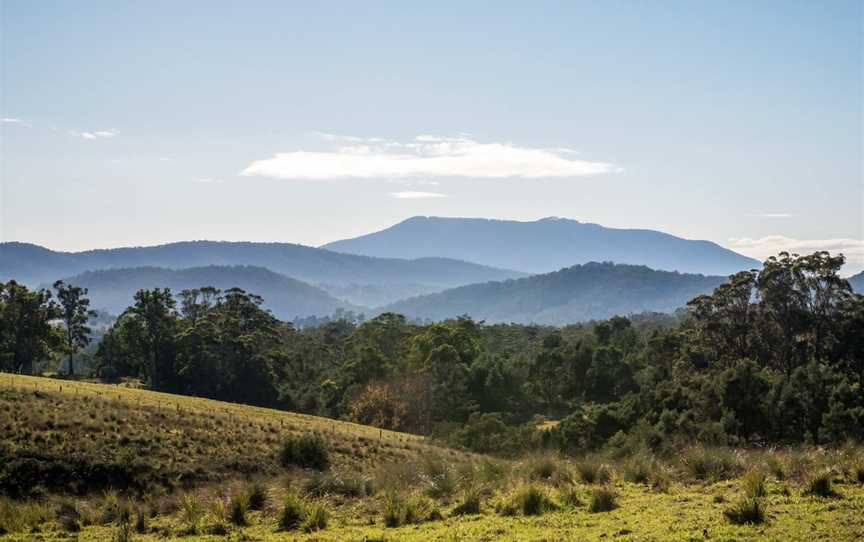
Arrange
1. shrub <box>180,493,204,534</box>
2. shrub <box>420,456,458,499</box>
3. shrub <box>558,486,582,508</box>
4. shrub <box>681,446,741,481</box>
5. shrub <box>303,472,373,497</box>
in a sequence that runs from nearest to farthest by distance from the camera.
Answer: shrub <box>180,493,204,534</box> < shrub <box>558,486,582,508</box> < shrub <box>681,446,741,481</box> < shrub <box>420,456,458,499</box> < shrub <box>303,472,373,497</box>

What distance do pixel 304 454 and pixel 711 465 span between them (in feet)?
57.3

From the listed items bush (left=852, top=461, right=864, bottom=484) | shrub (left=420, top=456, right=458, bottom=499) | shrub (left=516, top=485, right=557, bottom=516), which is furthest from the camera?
shrub (left=420, top=456, right=458, bottom=499)

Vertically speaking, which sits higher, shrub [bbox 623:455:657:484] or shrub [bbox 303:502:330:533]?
shrub [bbox 623:455:657:484]

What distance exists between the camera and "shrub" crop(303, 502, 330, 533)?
1388 centimetres

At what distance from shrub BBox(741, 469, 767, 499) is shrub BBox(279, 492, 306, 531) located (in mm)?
8269

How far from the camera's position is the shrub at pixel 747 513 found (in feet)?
38.2

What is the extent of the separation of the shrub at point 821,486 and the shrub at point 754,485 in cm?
76

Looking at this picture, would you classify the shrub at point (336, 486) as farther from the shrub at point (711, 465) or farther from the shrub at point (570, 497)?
the shrub at point (711, 465)

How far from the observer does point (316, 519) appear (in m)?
14.0

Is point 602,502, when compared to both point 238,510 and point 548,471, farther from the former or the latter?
point 238,510

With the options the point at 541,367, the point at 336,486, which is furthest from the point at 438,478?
the point at 541,367

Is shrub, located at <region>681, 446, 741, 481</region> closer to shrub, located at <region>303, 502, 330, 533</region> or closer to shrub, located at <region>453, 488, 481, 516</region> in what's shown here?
shrub, located at <region>453, 488, 481, 516</region>

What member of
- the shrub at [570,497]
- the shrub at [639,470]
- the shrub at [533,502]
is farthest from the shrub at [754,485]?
the shrub at [533,502]

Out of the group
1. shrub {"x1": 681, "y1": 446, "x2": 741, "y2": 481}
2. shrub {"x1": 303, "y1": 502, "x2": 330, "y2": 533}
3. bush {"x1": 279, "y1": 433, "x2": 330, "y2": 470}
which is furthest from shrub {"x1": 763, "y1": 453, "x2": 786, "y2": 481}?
bush {"x1": 279, "y1": 433, "x2": 330, "y2": 470}
